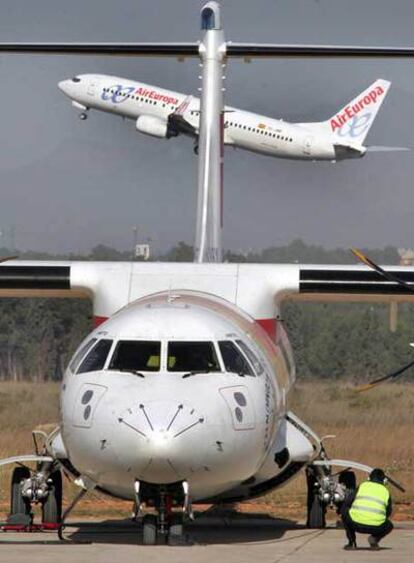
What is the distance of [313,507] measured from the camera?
57.8 ft

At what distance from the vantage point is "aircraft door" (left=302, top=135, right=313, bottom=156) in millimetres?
79188

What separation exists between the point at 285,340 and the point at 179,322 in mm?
4598

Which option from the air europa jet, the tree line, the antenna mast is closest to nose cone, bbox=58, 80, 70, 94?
the air europa jet

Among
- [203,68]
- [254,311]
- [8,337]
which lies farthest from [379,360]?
[254,311]

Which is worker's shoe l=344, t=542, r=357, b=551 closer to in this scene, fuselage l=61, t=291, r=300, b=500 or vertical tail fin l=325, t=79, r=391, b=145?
fuselage l=61, t=291, r=300, b=500

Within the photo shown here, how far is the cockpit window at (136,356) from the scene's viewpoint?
46.3 ft

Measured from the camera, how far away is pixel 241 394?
14.2m

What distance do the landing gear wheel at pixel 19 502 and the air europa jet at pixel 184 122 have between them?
57.8 metres

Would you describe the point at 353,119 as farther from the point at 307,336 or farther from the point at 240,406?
the point at 240,406

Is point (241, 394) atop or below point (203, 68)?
below

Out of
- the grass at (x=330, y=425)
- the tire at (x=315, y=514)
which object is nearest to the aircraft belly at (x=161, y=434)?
the tire at (x=315, y=514)

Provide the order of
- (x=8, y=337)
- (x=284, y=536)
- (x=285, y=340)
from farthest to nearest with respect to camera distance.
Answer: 1. (x=8, y=337)
2. (x=285, y=340)
3. (x=284, y=536)

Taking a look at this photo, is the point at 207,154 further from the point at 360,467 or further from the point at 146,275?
the point at 360,467

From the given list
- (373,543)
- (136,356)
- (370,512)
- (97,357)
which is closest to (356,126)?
(373,543)
